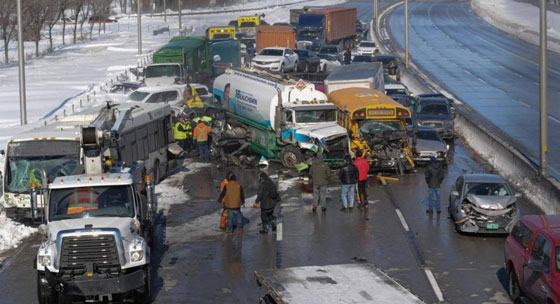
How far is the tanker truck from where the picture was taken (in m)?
34.3

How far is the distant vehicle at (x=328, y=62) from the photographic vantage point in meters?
63.2

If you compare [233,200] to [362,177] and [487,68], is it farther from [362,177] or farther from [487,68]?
[487,68]

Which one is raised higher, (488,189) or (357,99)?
(357,99)

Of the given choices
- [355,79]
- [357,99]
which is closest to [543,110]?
[357,99]

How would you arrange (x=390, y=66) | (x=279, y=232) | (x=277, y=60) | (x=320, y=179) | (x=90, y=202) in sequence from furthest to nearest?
(x=390, y=66) < (x=277, y=60) < (x=320, y=179) < (x=279, y=232) < (x=90, y=202)

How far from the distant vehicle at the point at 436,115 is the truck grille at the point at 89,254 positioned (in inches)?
992

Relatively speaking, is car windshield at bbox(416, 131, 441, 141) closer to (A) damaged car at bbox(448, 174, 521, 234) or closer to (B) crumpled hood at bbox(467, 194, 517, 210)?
(A) damaged car at bbox(448, 174, 521, 234)

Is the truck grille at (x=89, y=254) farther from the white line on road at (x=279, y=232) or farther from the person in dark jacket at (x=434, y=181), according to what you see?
the person in dark jacket at (x=434, y=181)

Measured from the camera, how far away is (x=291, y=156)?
1375 inches

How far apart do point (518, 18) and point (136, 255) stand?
3976 inches

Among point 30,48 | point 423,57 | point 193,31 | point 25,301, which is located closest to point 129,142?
point 25,301

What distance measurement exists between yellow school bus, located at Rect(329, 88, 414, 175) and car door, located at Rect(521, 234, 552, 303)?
52.2 ft

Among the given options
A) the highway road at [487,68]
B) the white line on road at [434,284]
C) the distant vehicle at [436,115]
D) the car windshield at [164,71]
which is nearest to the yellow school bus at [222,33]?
the highway road at [487,68]

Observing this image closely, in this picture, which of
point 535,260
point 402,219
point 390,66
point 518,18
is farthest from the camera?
point 518,18
